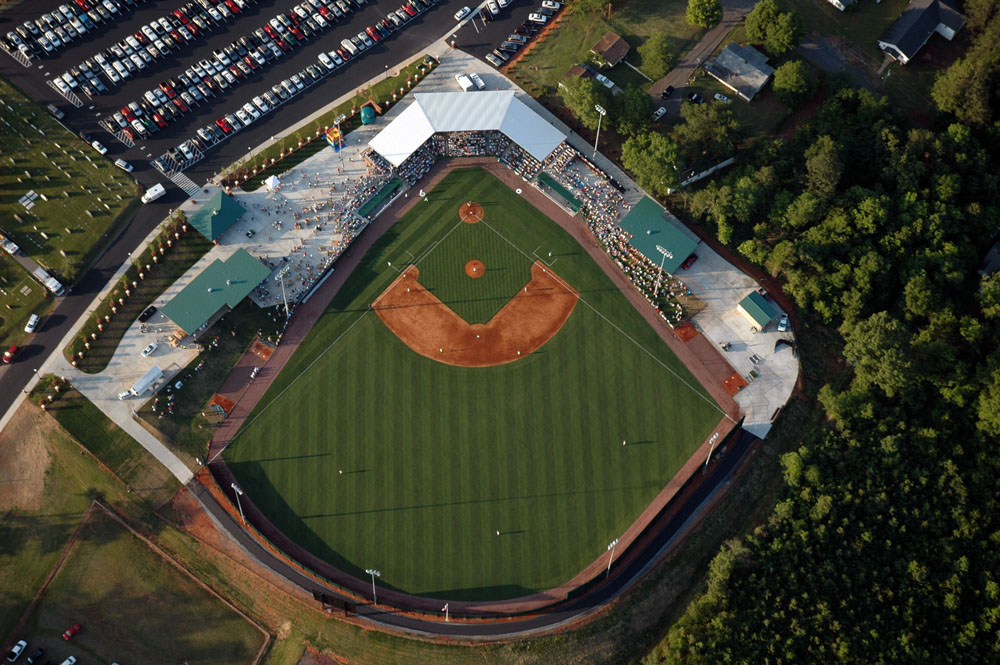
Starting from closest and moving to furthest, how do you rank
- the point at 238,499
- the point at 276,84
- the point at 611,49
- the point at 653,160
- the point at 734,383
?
the point at 238,499 → the point at 734,383 → the point at 653,160 → the point at 276,84 → the point at 611,49

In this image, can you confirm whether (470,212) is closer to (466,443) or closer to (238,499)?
(466,443)

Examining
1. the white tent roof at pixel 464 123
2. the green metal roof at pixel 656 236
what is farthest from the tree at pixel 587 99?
the green metal roof at pixel 656 236

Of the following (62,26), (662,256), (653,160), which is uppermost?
(62,26)

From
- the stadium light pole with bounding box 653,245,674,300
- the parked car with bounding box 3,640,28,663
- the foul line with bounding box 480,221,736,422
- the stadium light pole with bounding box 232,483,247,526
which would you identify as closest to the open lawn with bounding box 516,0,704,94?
the foul line with bounding box 480,221,736,422

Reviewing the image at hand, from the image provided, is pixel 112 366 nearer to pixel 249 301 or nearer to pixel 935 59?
pixel 249 301

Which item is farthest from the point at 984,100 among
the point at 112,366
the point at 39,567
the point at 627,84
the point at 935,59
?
the point at 39,567

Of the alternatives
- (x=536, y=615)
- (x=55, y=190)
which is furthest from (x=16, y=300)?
(x=536, y=615)

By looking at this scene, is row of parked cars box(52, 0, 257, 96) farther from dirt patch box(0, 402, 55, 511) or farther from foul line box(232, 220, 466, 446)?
foul line box(232, 220, 466, 446)

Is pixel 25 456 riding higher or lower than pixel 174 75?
→ lower
